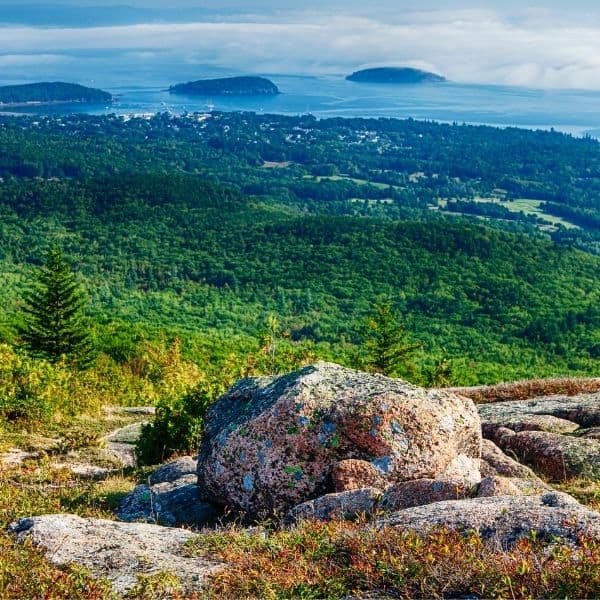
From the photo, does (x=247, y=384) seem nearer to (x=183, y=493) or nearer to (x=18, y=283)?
(x=183, y=493)

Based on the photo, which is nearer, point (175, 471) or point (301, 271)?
point (175, 471)

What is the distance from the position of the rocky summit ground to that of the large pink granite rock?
0.06ft

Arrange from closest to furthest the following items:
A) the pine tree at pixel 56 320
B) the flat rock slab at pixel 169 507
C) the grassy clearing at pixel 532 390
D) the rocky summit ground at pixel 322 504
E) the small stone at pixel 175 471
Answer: the rocky summit ground at pixel 322 504
the flat rock slab at pixel 169 507
the small stone at pixel 175 471
the grassy clearing at pixel 532 390
the pine tree at pixel 56 320

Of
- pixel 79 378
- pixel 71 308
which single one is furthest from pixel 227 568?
pixel 71 308

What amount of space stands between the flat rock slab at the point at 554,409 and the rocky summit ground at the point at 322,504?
3.5 inches

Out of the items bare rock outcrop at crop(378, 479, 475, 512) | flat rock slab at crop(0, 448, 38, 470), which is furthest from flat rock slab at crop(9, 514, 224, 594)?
flat rock slab at crop(0, 448, 38, 470)

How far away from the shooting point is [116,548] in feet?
21.8

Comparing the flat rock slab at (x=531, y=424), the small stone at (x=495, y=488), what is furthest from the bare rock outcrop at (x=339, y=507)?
the flat rock slab at (x=531, y=424)

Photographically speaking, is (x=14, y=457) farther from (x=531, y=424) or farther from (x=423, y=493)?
(x=531, y=424)

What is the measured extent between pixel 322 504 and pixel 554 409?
994 centimetres

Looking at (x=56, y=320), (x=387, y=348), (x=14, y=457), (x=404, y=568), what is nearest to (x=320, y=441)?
(x=404, y=568)

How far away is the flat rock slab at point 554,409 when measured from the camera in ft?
49.6

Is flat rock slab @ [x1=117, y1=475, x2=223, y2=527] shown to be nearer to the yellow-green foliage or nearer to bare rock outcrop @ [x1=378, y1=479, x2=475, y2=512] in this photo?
bare rock outcrop @ [x1=378, y1=479, x2=475, y2=512]

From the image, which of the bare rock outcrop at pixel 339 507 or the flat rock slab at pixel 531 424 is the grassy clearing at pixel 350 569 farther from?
the flat rock slab at pixel 531 424
